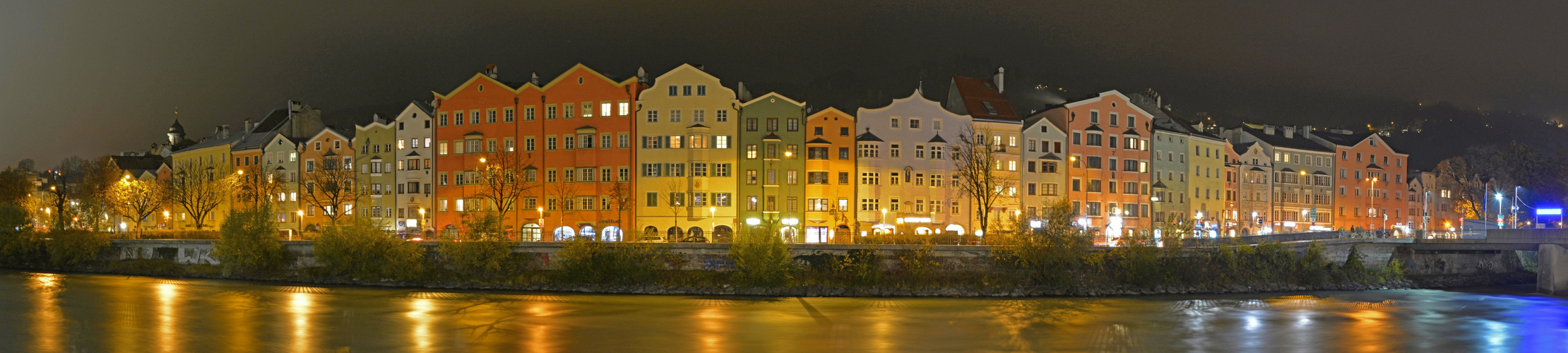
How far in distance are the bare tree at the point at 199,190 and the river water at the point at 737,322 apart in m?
37.1

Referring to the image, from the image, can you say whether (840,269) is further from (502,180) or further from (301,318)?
(502,180)

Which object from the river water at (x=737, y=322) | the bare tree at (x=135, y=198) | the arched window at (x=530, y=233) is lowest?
the river water at (x=737, y=322)

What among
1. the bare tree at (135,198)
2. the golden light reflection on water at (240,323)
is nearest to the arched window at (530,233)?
the golden light reflection on water at (240,323)

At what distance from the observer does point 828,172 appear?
250 feet

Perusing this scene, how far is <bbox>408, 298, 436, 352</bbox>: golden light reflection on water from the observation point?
3578 centimetres

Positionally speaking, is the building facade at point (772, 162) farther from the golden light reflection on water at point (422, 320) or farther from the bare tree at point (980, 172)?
the golden light reflection on water at point (422, 320)

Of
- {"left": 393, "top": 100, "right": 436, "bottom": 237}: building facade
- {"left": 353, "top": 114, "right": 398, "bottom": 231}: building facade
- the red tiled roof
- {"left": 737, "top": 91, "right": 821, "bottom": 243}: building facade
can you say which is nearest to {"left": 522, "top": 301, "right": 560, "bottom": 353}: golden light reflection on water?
{"left": 737, "top": 91, "right": 821, "bottom": 243}: building facade

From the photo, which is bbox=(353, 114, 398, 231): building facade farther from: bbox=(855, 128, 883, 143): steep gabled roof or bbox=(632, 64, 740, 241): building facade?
bbox=(855, 128, 883, 143): steep gabled roof

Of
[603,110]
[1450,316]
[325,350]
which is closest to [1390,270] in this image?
[1450,316]

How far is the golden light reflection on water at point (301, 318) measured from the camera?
116 ft

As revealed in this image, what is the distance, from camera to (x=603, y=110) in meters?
77.6

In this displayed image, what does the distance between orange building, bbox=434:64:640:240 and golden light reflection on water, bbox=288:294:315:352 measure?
24930 millimetres

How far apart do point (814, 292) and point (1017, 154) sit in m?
33.2

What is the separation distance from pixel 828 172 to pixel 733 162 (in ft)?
23.9
